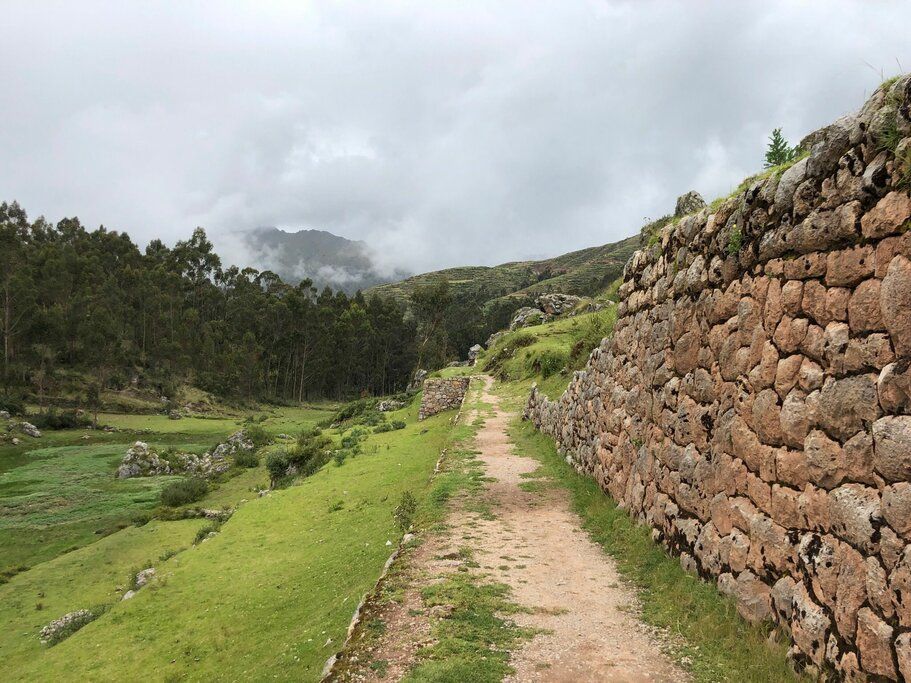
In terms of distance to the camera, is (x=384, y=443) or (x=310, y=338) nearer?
(x=384, y=443)

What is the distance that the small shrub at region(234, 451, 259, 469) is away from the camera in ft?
98.3

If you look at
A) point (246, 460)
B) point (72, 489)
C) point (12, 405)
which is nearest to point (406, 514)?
point (246, 460)

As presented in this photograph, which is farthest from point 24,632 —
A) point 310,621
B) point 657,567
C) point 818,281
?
point 818,281

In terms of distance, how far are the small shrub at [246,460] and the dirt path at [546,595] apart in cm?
2275

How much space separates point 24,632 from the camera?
1250 cm

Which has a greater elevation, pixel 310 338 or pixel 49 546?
pixel 310 338

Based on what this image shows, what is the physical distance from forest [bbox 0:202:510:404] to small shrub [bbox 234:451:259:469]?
3161cm

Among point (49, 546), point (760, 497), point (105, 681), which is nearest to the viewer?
point (760, 497)

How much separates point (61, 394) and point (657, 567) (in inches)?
2413

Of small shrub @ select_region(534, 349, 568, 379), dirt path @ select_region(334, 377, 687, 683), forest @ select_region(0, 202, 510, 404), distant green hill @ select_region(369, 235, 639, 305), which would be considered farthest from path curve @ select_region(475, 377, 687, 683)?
distant green hill @ select_region(369, 235, 639, 305)

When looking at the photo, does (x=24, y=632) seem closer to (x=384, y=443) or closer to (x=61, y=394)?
(x=384, y=443)

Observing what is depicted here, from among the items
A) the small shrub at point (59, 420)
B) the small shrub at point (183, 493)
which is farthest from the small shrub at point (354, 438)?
the small shrub at point (59, 420)

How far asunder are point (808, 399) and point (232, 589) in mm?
10920

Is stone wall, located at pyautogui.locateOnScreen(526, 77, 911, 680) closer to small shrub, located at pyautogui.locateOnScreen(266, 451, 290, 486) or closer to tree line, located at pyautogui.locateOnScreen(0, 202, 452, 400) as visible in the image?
small shrub, located at pyautogui.locateOnScreen(266, 451, 290, 486)
